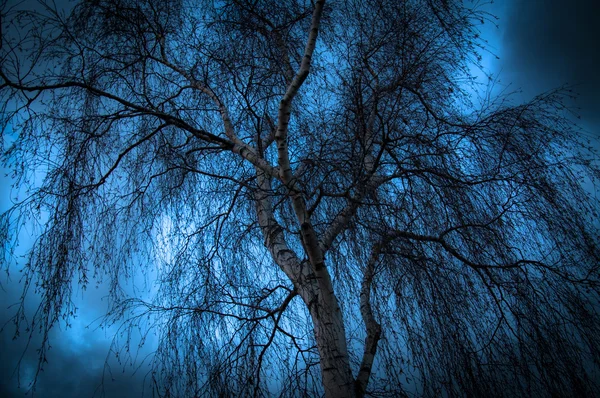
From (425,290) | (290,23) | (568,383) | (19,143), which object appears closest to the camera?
(568,383)

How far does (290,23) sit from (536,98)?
2537mm

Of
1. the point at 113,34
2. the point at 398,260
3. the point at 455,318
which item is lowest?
the point at 455,318

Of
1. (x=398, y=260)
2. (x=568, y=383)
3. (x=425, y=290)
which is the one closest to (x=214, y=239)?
(x=398, y=260)

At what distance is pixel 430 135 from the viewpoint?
3.18 metres

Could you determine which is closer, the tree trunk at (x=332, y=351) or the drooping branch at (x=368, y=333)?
the tree trunk at (x=332, y=351)

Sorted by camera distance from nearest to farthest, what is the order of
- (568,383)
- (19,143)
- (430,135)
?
1. (568,383)
2. (19,143)
3. (430,135)

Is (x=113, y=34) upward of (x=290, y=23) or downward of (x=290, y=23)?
downward

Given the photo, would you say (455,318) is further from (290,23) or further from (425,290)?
(290,23)

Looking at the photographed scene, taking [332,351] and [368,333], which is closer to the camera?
[332,351]

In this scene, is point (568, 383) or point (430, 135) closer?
point (568, 383)

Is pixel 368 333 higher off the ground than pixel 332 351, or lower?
higher

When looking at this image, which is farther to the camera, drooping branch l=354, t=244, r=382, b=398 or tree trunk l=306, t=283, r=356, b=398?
drooping branch l=354, t=244, r=382, b=398

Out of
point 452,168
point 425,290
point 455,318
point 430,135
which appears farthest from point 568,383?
point 430,135

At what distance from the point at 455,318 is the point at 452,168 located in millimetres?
1077
